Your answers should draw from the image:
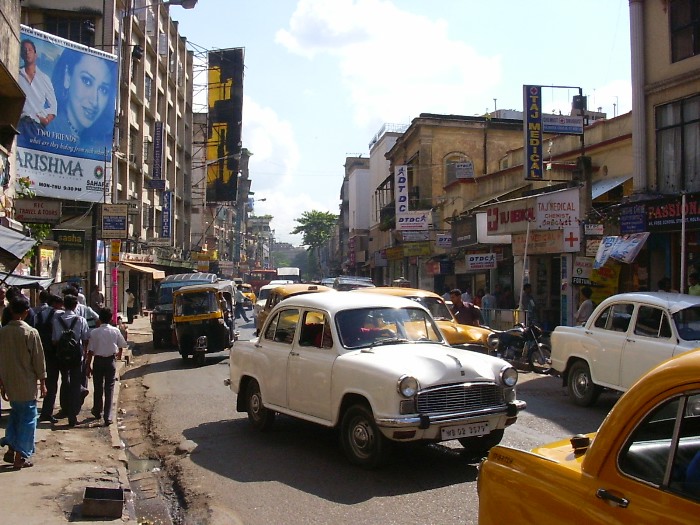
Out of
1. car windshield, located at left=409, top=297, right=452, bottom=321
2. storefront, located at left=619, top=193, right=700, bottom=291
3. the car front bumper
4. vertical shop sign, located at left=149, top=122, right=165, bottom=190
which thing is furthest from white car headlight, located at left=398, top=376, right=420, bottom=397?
vertical shop sign, located at left=149, top=122, right=165, bottom=190

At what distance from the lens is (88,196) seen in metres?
27.8

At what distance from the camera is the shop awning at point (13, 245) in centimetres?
996

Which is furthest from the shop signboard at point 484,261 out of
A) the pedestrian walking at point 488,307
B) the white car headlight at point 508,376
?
the white car headlight at point 508,376

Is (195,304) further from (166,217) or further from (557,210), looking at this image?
(166,217)

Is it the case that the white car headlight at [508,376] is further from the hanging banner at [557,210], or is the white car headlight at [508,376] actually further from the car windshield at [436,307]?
the hanging banner at [557,210]

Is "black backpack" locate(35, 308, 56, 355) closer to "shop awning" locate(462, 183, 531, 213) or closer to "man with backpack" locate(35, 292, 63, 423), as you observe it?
"man with backpack" locate(35, 292, 63, 423)

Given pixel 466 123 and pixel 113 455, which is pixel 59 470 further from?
pixel 466 123

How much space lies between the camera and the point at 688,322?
940 centimetres

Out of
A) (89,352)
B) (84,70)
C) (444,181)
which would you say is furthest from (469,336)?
(444,181)

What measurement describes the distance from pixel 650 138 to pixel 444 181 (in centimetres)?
2276

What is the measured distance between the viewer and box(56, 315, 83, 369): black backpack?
9570mm

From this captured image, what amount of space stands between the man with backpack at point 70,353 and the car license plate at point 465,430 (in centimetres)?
548

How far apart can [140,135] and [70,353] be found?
3448 centimetres

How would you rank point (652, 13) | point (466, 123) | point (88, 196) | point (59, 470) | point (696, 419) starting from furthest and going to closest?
point (466, 123), point (88, 196), point (652, 13), point (59, 470), point (696, 419)
